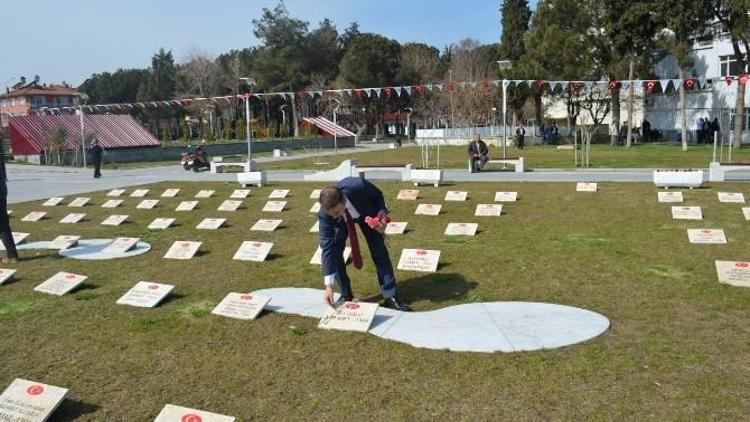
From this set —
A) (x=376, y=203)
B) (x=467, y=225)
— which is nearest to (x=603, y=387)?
(x=376, y=203)

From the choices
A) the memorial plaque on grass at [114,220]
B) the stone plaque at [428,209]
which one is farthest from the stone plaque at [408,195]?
the memorial plaque on grass at [114,220]

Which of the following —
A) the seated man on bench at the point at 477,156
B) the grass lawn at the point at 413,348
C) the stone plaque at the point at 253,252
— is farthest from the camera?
the seated man on bench at the point at 477,156

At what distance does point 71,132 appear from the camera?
37500 millimetres

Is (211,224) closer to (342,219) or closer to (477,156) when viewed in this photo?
(342,219)

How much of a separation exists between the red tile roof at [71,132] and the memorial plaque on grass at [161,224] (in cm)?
2642

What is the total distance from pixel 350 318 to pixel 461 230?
Result: 4878mm

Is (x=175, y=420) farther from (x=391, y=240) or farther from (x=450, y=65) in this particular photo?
(x=450, y=65)

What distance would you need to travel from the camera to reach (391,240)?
1052 cm

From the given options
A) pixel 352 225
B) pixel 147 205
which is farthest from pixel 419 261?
pixel 147 205

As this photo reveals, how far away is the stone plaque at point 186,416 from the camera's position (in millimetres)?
3979

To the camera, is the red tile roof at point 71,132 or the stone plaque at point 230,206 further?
the red tile roof at point 71,132

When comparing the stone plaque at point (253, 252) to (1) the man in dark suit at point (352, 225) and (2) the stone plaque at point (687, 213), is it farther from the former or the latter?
(2) the stone plaque at point (687, 213)

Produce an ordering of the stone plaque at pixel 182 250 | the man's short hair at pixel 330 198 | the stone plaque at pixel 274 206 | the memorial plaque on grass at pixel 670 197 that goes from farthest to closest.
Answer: the stone plaque at pixel 274 206 → the memorial plaque on grass at pixel 670 197 → the stone plaque at pixel 182 250 → the man's short hair at pixel 330 198

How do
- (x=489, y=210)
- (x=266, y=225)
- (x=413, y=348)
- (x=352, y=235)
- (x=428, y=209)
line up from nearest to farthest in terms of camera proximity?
(x=413, y=348), (x=352, y=235), (x=266, y=225), (x=489, y=210), (x=428, y=209)
